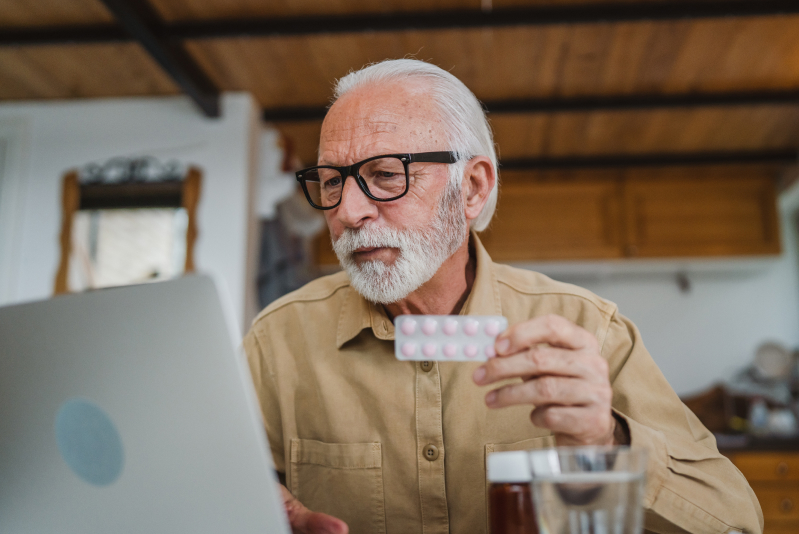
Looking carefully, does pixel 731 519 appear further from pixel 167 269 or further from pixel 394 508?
pixel 167 269

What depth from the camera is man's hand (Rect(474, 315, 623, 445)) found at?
597 mm

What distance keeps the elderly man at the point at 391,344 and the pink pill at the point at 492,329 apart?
0.32 metres

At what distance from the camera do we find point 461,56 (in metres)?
2.74

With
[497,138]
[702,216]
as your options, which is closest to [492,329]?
[497,138]

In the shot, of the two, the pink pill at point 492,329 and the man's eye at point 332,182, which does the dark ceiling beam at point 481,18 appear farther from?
the pink pill at point 492,329

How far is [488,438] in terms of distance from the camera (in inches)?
40.6

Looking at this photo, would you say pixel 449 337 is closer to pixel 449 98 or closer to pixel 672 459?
pixel 672 459

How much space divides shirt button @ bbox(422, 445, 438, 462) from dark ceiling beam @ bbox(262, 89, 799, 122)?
7.57ft

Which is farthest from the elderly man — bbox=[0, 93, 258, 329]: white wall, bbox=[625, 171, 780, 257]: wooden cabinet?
bbox=[625, 171, 780, 257]: wooden cabinet

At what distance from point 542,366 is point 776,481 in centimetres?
301

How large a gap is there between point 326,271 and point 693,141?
2460 millimetres

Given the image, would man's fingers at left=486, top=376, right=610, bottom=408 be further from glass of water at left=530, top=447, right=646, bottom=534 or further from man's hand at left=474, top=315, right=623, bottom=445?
glass of water at left=530, top=447, right=646, bottom=534

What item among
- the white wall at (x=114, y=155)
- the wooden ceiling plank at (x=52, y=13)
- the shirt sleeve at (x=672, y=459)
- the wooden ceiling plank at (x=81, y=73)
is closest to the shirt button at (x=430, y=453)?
the shirt sleeve at (x=672, y=459)

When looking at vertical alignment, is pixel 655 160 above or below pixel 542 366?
above
